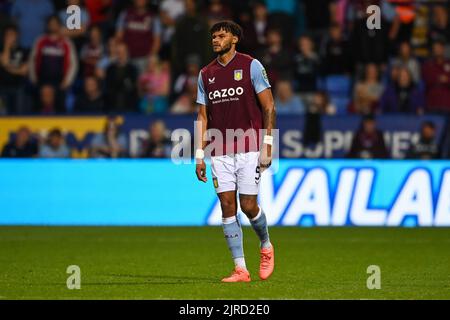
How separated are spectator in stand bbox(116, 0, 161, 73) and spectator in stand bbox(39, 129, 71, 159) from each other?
2.83m

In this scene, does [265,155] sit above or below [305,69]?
below

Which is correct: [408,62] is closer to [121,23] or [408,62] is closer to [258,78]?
[121,23]

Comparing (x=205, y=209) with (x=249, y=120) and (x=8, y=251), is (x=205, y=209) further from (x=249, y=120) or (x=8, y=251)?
(x=249, y=120)

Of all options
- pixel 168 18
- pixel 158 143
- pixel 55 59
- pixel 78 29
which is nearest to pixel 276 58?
pixel 168 18

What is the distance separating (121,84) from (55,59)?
1.33 meters

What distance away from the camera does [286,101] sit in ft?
66.2

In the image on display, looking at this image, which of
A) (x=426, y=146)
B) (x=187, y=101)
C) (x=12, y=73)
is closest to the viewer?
(x=426, y=146)

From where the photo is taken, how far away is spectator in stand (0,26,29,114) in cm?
2119

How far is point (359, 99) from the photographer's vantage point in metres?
20.5

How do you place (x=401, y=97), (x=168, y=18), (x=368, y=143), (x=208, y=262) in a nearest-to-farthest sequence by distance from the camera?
(x=208, y=262) < (x=368, y=143) < (x=401, y=97) < (x=168, y=18)

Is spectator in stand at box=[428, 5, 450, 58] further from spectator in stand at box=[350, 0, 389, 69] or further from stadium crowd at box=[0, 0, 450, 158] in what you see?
spectator in stand at box=[350, 0, 389, 69]

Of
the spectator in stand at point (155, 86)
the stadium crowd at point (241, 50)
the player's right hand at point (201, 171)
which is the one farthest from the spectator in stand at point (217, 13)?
the player's right hand at point (201, 171)

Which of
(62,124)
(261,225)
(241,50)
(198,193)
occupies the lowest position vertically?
(198,193)
